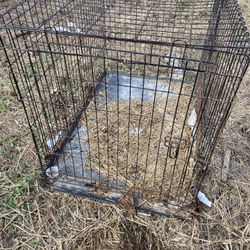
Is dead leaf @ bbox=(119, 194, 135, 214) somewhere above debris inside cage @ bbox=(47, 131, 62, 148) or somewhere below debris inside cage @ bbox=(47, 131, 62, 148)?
below

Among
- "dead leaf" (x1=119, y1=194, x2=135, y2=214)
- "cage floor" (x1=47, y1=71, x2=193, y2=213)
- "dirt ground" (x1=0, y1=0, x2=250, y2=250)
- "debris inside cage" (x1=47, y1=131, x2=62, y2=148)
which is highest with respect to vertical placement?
"debris inside cage" (x1=47, y1=131, x2=62, y2=148)

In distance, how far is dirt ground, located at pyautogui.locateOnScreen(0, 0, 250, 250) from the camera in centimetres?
184

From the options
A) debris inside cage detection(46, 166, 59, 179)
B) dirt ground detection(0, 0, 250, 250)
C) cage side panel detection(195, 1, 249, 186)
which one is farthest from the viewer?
debris inside cage detection(46, 166, 59, 179)

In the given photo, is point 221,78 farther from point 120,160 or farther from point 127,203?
point 127,203

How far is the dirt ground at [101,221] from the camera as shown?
184cm

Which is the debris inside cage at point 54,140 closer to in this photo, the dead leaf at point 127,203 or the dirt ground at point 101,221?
the dirt ground at point 101,221

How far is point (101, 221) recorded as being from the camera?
1922mm

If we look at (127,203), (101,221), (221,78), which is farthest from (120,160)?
(221,78)

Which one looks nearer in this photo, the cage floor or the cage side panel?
the cage side panel

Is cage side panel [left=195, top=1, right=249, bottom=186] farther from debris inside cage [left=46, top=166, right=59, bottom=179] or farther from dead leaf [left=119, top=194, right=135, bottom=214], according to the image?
debris inside cage [left=46, top=166, right=59, bottom=179]

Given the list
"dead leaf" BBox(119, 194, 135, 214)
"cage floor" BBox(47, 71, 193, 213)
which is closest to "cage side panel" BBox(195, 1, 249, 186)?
"cage floor" BBox(47, 71, 193, 213)

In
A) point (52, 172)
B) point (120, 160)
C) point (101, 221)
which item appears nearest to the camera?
point (101, 221)

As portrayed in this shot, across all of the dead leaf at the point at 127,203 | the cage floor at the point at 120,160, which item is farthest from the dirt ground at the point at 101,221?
the cage floor at the point at 120,160

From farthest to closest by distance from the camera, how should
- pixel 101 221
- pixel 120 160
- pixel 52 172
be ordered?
pixel 120 160 → pixel 52 172 → pixel 101 221
